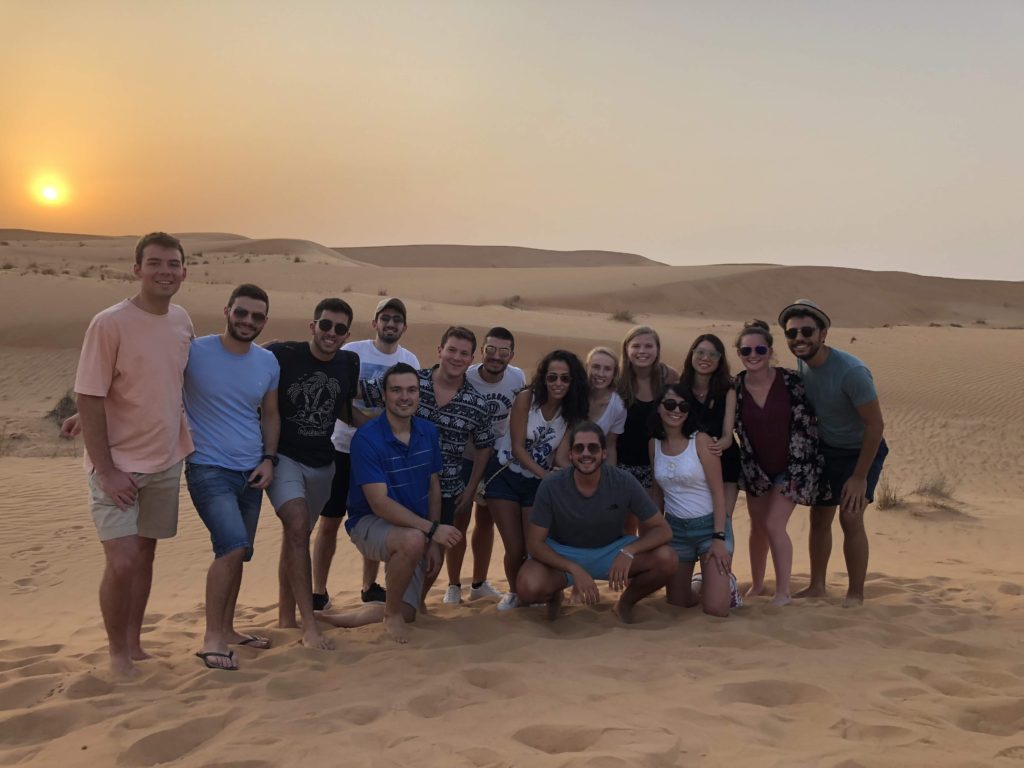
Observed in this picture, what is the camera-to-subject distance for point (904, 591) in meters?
6.56

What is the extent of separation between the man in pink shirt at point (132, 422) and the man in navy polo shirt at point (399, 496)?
1.14 metres

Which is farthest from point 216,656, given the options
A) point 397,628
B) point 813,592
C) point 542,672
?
point 813,592

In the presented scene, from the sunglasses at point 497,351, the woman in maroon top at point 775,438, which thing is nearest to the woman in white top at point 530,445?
the sunglasses at point 497,351

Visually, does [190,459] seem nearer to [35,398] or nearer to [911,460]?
[911,460]

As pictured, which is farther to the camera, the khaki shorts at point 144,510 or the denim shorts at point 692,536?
the denim shorts at point 692,536

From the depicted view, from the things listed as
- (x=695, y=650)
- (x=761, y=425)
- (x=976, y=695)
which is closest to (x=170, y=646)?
(x=695, y=650)

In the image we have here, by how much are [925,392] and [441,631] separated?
1604 cm

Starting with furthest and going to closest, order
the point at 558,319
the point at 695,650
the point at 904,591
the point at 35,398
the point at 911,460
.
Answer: the point at 558,319 → the point at 35,398 → the point at 911,460 → the point at 904,591 → the point at 695,650

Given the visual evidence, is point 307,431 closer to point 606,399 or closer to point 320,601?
point 320,601

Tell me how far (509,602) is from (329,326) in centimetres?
225

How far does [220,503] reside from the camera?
4.94 m

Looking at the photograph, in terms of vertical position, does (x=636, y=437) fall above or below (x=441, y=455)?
above

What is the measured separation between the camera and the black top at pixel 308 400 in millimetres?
5383

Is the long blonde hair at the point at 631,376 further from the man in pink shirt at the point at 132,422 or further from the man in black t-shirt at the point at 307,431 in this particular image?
the man in pink shirt at the point at 132,422
